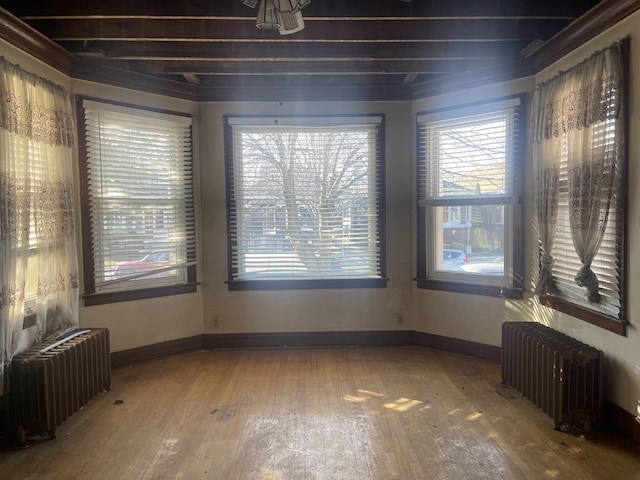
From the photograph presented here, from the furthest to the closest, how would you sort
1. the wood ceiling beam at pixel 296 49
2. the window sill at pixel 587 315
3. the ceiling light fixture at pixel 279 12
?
the wood ceiling beam at pixel 296 49 → the window sill at pixel 587 315 → the ceiling light fixture at pixel 279 12

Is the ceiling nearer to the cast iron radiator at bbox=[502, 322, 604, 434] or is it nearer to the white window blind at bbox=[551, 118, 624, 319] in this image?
the white window blind at bbox=[551, 118, 624, 319]

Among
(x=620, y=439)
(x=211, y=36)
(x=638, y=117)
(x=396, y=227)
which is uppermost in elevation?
(x=211, y=36)

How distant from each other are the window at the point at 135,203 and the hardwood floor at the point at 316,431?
0.81m

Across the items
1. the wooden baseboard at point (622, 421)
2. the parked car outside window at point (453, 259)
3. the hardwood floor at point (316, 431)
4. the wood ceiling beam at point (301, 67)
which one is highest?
the wood ceiling beam at point (301, 67)

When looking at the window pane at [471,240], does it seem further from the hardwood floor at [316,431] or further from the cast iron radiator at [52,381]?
the cast iron radiator at [52,381]

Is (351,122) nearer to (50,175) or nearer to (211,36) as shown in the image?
(211,36)

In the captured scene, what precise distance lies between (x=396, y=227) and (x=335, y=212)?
634 mm

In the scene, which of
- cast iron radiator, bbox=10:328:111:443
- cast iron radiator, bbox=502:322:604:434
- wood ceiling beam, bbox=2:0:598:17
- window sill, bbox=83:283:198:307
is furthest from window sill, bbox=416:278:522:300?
cast iron radiator, bbox=10:328:111:443

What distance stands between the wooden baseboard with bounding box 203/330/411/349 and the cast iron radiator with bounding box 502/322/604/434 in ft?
5.27

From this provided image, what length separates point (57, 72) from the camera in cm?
358

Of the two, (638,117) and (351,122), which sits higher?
(351,122)

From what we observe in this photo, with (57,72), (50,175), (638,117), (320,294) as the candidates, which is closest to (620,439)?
(638,117)

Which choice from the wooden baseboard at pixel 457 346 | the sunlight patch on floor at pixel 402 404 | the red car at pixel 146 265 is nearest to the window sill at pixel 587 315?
the wooden baseboard at pixel 457 346

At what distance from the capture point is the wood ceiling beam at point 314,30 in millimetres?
3219
